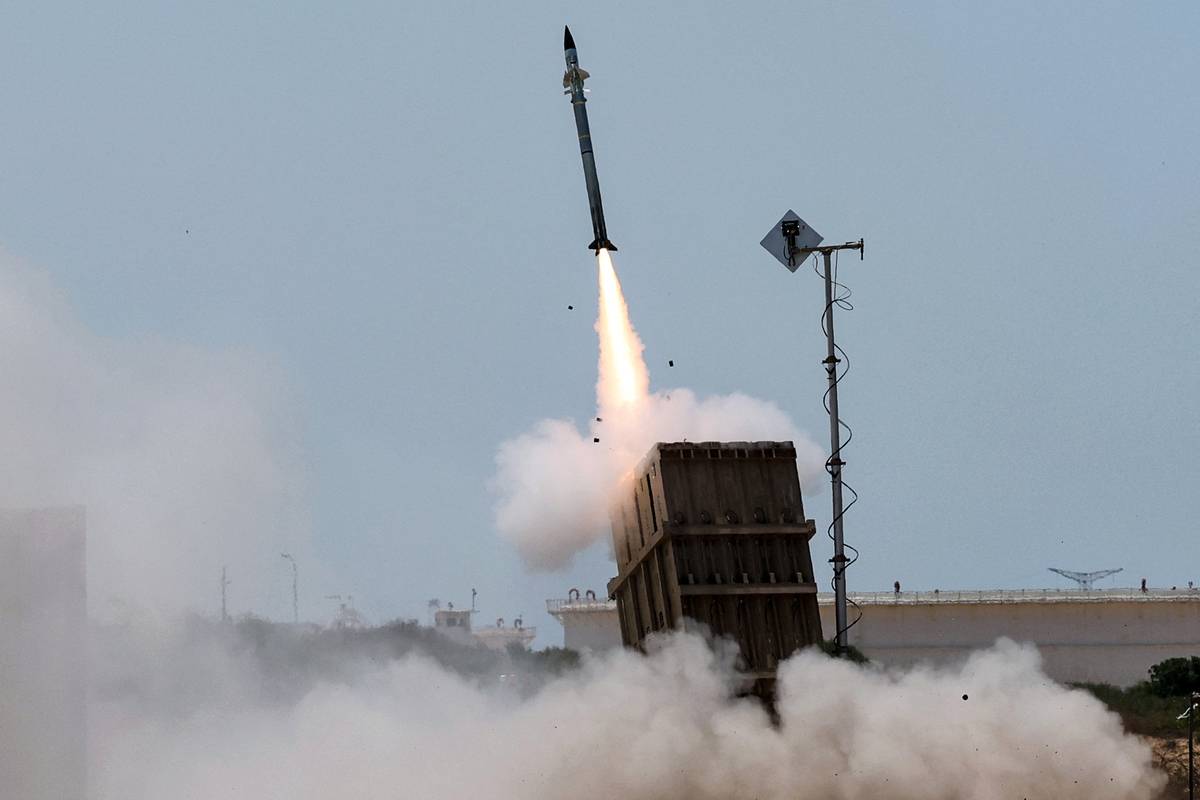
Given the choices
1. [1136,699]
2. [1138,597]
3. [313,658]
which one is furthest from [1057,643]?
[313,658]

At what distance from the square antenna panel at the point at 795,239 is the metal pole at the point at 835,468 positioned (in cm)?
37

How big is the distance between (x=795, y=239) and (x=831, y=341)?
6.19 ft

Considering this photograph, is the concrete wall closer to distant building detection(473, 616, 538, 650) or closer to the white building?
the white building

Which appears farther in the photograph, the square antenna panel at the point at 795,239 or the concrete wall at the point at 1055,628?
the concrete wall at the point at 1055,628

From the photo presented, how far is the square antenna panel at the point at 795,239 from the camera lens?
116 feet

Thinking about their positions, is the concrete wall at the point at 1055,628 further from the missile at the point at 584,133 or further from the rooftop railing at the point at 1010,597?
the missile at the point at 584,133

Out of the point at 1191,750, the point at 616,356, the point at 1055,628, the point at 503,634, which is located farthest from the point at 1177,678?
the point at 503,634

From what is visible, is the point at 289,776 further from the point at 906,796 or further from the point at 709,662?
the point at 906,796

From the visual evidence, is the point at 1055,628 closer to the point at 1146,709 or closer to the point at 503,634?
the point at 1146,709

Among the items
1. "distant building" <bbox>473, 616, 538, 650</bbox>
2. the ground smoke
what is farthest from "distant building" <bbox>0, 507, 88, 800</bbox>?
"distant building" <bbox>473, 616, 538, 650</bbox>

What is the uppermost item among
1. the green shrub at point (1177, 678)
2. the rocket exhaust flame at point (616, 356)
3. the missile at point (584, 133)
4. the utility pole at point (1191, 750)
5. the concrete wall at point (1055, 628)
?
the missile at point (584, 133)

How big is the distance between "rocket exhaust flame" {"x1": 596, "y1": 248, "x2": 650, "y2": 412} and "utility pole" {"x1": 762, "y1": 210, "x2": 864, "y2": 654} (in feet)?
10.6

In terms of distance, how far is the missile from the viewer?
38.3 metres

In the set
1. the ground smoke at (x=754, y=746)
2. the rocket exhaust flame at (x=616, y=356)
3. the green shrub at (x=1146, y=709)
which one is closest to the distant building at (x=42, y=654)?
the ground smoke at (x=754, y=746)
